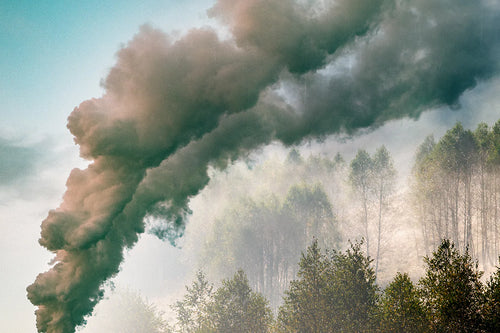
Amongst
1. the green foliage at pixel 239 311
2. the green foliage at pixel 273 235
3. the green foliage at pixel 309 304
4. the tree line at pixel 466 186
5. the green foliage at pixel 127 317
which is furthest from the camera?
the green foliage at pixel 273 235

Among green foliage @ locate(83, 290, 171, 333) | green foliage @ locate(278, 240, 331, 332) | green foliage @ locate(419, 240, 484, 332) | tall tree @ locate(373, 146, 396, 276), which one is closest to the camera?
green foliage @ locate(419, 240, 484, 332)

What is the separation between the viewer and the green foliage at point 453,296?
1728 cm

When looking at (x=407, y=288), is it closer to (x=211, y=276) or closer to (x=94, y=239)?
(x=94, y=239)

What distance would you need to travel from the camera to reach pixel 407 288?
20484 mm

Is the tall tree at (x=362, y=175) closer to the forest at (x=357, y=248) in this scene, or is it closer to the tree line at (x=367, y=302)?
the forest at (x=357, y=248)

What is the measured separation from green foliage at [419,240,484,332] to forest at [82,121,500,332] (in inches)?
1.9

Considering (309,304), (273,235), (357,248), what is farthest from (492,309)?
(273,235)

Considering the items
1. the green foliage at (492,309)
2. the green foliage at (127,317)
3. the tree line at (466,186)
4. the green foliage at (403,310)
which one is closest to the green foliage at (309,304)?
the green foliage at (403,310)

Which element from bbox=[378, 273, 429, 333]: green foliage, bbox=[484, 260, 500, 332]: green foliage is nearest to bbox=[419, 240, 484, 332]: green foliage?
bbox=[484, 260, 500, 332]: green foliage

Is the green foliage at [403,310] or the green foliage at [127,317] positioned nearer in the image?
the green foliage at [403,310]

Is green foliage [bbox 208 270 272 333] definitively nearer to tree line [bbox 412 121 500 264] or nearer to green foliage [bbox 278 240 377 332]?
green foliage [bbox 278 240 377 332]

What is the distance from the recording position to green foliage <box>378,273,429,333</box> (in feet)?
64.3

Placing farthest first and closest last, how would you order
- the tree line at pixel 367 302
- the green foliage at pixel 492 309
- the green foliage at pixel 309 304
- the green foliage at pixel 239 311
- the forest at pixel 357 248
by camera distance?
1. the green foliage at pixel 239 311
2. the green foliage at pixel 309 304
3. the forest at pixel 357 248
4. the tree line at pixel 367 302
5. the green foliage at pixel 492 309

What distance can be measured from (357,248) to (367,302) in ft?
12.0
